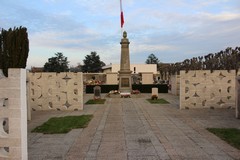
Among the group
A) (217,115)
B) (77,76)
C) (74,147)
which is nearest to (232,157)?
(74,147)

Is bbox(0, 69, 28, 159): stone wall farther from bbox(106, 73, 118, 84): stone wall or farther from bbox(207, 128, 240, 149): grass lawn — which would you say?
bbox(106, 73, 118, 84): stone wall

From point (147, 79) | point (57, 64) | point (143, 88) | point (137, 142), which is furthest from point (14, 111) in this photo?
point (57, 64)

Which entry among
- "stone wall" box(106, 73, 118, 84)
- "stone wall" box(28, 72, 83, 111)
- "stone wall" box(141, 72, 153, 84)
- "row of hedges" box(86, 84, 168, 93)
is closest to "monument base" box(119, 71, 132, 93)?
"row of hedges" box(86, 84, 168, 93)

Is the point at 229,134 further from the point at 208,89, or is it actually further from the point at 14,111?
the point at 208,89

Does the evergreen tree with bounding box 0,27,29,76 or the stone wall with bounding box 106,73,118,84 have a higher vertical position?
the evergreen tree with bounding box 0,27,29,76

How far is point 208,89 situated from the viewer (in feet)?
67.7

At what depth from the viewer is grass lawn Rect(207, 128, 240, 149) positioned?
1002cm

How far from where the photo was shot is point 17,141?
273 inches

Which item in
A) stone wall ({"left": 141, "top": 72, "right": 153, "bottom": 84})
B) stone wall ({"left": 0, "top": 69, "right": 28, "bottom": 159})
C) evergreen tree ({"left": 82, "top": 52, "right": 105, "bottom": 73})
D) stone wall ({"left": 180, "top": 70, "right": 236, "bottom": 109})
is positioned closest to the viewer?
stone wall ({"left": 0, "top": 69, "right": 28, "bottom": 159})

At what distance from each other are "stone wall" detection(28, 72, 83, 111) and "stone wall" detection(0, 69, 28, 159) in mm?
14060

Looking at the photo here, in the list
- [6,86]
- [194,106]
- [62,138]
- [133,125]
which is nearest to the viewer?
[6,86]

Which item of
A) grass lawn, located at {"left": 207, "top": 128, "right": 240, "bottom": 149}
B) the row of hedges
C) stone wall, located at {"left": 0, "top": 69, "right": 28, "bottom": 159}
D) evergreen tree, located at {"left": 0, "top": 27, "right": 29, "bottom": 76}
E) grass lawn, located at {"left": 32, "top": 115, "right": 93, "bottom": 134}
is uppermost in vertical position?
evergreen tree, located at {"left": 0, "top": 27, "right": 29, "bottom": 76}

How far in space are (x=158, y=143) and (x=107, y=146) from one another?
1.47 metres

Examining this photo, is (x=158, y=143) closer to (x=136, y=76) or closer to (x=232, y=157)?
(x=232, y=157)
